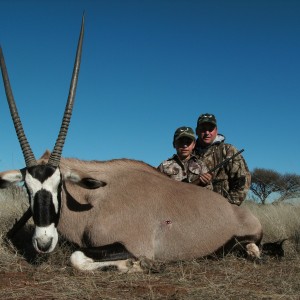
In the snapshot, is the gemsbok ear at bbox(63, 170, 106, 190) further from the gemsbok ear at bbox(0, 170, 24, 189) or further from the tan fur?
the gemsbok ear at bbox(0, 170, 24, 189)

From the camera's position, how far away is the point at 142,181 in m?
5.32

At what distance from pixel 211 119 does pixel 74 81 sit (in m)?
2.99

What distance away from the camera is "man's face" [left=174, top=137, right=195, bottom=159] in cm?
710

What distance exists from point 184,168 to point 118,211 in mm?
2410

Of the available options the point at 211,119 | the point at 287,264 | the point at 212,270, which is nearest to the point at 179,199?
the point at 212,270

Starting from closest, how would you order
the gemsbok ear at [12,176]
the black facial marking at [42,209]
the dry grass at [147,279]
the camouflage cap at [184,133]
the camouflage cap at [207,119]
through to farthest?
the dry grass at [147,279], the black facial marking at [42,209], the gemsbok ear at [12,176], the camouflage cap at [184,133], the camouflage cap at [207,119]

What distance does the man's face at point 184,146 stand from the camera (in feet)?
23.3

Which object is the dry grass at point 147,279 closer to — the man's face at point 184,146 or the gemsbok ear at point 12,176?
the gemsbok ear at point 12,176

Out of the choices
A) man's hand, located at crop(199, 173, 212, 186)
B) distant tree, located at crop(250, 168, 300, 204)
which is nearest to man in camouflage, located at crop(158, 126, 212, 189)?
man's hand, located at crop(199, 173, 212, 186)

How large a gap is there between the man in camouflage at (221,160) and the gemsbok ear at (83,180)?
2.72 meters

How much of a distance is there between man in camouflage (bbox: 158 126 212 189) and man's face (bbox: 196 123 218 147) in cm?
49

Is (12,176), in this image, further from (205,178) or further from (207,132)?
(207,132)

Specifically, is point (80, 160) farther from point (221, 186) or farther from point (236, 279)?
point (221, 186)

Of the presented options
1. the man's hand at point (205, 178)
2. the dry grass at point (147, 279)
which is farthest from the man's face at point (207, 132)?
the dry grass at point (147, 279)
